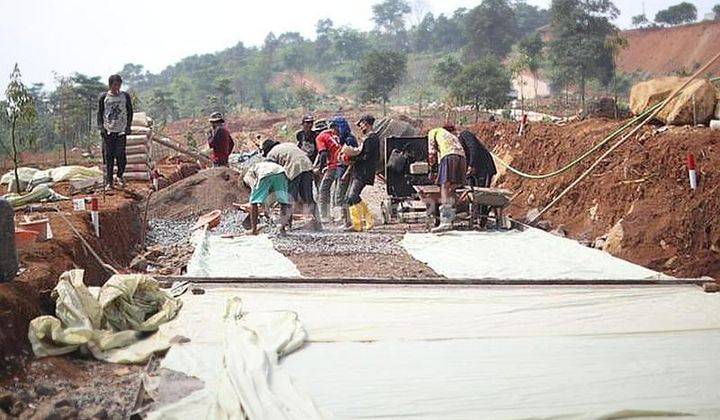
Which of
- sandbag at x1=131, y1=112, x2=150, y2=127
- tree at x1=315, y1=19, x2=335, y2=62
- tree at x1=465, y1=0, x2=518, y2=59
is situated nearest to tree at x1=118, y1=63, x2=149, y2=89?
tree at x1=315, y1=19, x2=335, y2=62

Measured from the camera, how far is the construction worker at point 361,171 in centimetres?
1084

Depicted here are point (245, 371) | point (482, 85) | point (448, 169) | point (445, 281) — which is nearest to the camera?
point (245, 371)

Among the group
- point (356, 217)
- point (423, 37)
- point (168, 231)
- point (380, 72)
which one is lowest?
point (168, 231)

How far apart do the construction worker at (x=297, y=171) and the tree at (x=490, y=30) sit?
5127 centimetres

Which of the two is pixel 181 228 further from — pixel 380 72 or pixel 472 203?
pixel 380 72

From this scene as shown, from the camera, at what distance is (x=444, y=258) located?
8.84 m

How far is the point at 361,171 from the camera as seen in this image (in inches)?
430

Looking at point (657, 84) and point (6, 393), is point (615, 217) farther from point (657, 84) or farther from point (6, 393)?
point (6, 393)

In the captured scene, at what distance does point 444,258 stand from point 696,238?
2777 millimetres

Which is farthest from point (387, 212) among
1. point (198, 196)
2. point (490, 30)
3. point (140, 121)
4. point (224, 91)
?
point (490, 30)

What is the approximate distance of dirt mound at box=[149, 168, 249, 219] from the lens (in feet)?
43.1

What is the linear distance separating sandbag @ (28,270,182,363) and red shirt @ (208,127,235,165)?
8.24m

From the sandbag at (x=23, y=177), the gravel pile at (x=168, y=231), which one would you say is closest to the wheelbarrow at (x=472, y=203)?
the gravel pile at (x=168, y=231)

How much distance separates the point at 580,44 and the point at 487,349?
40.6 m
